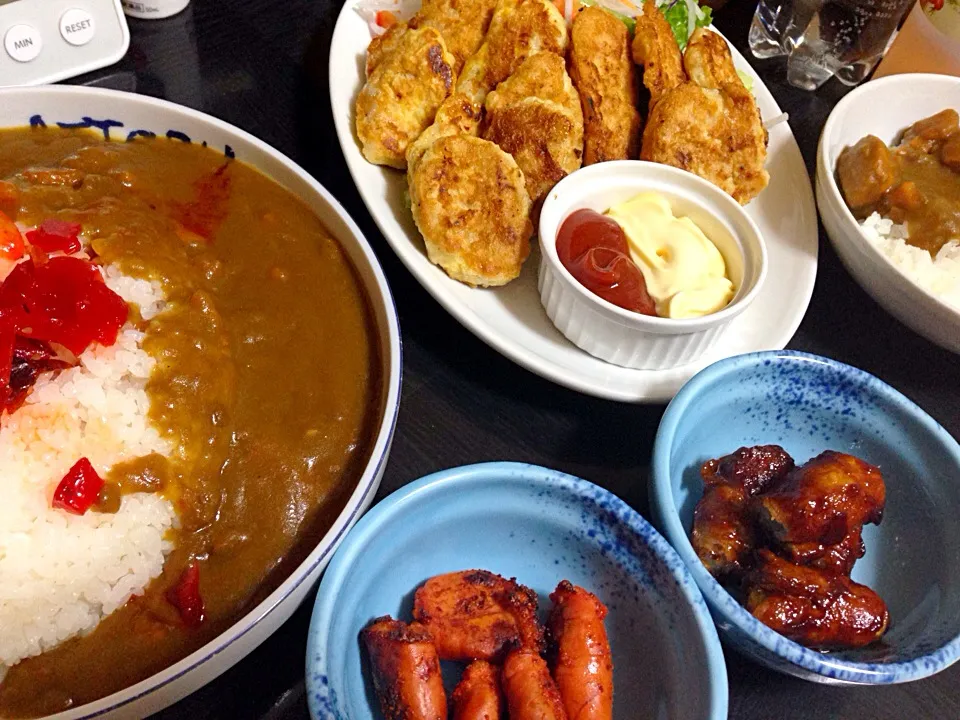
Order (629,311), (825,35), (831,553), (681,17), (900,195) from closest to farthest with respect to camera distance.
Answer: (831,553)
(629,311)
(900,195)
(681,17)
(825,35)

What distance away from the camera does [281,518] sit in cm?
154

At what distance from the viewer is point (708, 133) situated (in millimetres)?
2227

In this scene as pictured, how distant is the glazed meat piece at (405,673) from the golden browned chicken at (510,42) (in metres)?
1.65

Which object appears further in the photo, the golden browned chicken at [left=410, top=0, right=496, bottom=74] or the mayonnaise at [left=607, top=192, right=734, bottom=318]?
the golden browned chicken at [left=410, top=0, right=496, bottom=74]

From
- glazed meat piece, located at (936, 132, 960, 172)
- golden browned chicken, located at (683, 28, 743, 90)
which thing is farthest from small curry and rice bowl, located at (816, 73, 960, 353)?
golden browned chicken, located at (683, 28, 743, 90)

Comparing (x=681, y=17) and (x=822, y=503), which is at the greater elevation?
(x=681, y=17)

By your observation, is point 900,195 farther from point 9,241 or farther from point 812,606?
point 9,241

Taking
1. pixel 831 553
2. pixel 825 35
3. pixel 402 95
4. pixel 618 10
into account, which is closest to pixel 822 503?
pixel 831 553

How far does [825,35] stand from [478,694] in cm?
286

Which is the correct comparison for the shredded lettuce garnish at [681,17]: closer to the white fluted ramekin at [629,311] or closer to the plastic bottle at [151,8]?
the white fluted ramekin at [629,311]

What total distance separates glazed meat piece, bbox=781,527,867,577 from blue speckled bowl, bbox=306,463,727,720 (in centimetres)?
33

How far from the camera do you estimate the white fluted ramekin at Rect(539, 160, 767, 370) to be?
73.1 inches

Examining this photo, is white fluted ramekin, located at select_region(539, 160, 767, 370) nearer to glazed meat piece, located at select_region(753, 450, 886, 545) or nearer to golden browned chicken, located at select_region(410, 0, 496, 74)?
glazed meat piece, located at select_region(753, 450, 886, 545)

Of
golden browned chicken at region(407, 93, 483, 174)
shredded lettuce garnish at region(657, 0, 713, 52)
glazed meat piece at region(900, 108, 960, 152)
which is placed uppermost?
Result: shredded lettuce garnish at region(657, 0, 713, 52)
